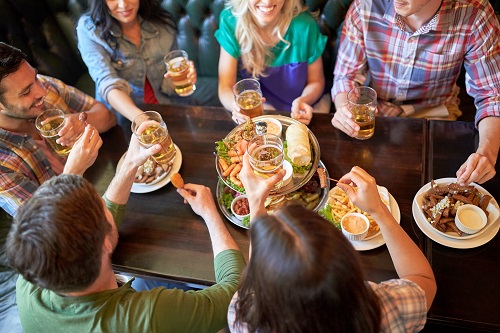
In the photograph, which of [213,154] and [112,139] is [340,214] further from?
[112,139]

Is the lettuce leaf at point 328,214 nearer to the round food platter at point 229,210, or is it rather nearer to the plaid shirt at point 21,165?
the round food platter at point 229,210

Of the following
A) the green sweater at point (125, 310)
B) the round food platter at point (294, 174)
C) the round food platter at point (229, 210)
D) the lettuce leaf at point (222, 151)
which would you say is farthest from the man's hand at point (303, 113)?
the green sweater at point (125, 310)

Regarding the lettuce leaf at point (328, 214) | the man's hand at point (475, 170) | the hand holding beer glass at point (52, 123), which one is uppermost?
the man's hand at point (475, 170)

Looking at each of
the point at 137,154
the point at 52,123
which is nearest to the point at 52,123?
the point at 52,123

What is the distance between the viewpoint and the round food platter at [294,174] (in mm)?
1666

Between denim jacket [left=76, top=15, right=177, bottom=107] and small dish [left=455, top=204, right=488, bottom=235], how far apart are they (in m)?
1.92

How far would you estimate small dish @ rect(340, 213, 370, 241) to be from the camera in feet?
4.98

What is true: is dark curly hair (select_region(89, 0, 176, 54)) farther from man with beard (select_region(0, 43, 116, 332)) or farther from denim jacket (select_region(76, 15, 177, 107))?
man with beard (select_region(0, 43, 116, 332))

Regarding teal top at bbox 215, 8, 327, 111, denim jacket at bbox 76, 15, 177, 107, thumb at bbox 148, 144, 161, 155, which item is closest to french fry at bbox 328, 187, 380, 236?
thumb at bbox 148, 144, 161, 155

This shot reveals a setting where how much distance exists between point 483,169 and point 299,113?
0.83m

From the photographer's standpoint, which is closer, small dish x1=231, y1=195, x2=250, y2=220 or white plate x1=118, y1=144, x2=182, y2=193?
small dish x1=231, y1=195, x2=250, y2=220

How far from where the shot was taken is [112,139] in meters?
2.18

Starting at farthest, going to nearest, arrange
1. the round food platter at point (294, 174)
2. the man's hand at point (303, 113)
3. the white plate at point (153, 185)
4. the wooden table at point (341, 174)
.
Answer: the man's hand at point (303, 113) → the white plate at point (153, 185) → the round food platter at point (294, 174) → the wooden table at point (341, 174)

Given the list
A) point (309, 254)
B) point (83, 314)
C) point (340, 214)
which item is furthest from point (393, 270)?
point (83, 314)
